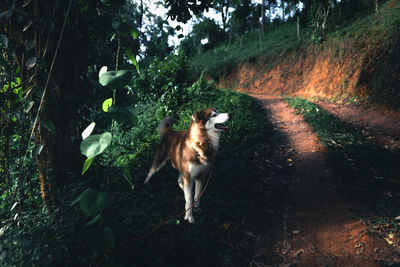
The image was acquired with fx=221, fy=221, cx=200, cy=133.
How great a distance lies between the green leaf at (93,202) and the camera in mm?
873

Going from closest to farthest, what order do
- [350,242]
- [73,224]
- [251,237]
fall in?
1. [73,224]
2. [350,242]
3. [251,237]

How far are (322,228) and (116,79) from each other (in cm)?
352

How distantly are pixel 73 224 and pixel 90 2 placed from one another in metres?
2.34

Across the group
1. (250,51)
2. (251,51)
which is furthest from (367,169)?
(250,51)

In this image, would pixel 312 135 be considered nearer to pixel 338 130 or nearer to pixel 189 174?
pixel 338 130

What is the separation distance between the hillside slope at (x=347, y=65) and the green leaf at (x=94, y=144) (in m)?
10.2

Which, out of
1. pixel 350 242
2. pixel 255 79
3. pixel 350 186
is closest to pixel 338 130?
pixel 350 186

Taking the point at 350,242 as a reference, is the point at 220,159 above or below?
above

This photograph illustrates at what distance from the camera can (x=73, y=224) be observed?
258 cm

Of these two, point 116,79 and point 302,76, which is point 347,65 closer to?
point 302,76

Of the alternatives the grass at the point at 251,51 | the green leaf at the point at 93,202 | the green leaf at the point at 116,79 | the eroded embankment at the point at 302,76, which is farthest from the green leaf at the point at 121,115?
the grass at the point at 251,51

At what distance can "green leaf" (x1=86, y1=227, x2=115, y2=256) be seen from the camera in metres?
0.91

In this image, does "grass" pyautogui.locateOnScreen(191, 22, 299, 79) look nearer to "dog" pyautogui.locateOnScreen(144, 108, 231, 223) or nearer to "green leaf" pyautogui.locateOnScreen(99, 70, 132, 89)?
"dog" pyautogui.locateOnScreen(144, 108, 231, 223)

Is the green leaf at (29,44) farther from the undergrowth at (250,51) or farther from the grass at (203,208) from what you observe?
the undergrowth at (250,51)
